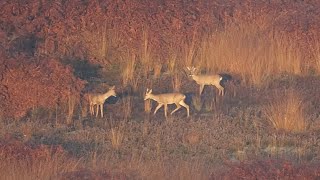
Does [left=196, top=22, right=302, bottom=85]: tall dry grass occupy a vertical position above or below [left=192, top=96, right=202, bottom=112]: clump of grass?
above

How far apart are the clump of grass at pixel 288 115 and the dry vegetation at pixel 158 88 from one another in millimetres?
22

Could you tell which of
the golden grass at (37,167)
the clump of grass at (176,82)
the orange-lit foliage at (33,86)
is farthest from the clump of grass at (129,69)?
the golden grass at (37,167)

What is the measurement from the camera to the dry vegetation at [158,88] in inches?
555

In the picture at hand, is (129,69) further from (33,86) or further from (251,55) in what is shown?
(33,86)

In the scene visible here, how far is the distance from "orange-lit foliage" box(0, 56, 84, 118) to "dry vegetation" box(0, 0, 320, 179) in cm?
3

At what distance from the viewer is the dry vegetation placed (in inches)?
555

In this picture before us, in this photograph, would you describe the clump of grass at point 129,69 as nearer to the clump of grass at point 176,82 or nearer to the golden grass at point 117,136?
the clump of grass at point 176,82

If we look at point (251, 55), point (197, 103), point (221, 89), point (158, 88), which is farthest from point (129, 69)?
point (251, 55)

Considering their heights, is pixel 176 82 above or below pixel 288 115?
above

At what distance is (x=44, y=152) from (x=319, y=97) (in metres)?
Result: 6.93

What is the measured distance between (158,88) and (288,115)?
4.11 meters

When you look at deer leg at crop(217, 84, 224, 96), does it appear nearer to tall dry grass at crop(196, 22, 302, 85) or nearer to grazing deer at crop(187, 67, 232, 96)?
grazing deer at crop(187, 67, 232, 96)

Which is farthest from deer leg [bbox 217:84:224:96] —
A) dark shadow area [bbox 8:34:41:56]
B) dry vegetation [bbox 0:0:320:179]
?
dark shadow area [bbox 8:34:41:56]

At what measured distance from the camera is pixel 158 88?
20.2 meters
